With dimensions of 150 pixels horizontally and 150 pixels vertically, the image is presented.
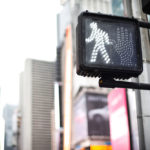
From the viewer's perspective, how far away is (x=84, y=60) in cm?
421

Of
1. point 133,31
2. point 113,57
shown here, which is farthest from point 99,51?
point 133,31

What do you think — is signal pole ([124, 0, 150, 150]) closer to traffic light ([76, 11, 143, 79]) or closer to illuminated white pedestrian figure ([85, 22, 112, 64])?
traffic light ([76, 11, 143, 79])

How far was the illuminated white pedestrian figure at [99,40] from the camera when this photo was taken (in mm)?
4367

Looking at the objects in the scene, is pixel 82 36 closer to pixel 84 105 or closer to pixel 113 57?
pixel 113 57

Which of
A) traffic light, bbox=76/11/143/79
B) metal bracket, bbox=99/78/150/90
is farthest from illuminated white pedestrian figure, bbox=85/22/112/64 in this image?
metal bracket, bbox=99/78/150/90

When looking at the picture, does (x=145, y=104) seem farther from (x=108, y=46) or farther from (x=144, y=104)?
(x=108, y=46)

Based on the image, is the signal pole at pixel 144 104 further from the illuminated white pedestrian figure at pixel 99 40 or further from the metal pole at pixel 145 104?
the illuminated white pedestrian figure at pixel 99 40


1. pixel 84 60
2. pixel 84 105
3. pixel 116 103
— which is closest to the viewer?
pixel 84 60

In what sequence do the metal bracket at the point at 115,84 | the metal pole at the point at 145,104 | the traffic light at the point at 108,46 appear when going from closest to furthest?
1. the traffic light at the point at 108,46
2. the metal bracket at the point at 115,84
3. the metal pole at the point at 145,104

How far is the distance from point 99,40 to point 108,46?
14 centimetres

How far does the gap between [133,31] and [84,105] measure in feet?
327

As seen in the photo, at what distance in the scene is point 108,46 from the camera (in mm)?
4473

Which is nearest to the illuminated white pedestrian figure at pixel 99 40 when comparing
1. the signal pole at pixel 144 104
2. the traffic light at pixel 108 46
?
the traffic light at pixel 108 46

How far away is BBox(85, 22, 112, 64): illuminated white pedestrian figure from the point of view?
4367 mm
